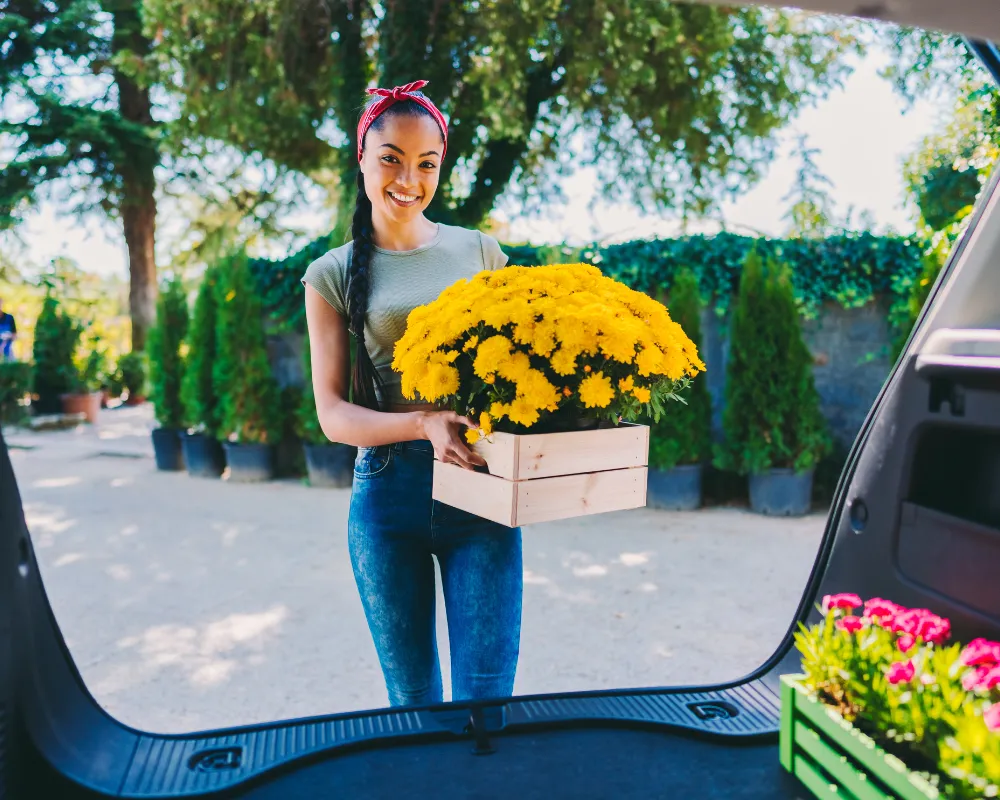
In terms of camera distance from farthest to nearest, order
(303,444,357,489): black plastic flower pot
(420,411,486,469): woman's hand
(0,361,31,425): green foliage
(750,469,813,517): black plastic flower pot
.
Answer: (0,361,31,425): green foliage
(303,444,357,489): black plastic flower pot
(750,469,813,517): black plastic flower pot
(420,411,486,469): woman's hand

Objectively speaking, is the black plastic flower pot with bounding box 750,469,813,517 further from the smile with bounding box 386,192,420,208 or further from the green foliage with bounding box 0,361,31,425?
the green foliage with bounding box 0,361,31,425

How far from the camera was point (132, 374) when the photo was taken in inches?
577

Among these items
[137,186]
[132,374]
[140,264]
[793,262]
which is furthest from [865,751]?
[140,264]

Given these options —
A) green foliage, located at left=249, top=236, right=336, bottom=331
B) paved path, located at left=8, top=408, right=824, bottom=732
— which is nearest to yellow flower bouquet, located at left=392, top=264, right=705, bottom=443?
paved path, located at left=8, top=408, right=824, bottom=732

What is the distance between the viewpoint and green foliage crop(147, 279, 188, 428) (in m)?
8.77

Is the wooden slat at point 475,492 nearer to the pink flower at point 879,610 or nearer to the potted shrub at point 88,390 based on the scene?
the pink flower at point 879,610

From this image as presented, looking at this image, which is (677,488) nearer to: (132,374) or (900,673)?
(900,673)

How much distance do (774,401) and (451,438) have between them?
214 inches

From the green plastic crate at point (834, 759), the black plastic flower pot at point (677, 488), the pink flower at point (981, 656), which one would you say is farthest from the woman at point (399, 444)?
the black plastic flower pot at point (677, 488)

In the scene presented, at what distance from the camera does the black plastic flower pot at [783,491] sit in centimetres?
638

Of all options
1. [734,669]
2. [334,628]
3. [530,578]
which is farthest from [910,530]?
[530,578]

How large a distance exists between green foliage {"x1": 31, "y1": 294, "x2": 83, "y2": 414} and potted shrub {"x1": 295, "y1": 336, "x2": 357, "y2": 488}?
6.82 meters

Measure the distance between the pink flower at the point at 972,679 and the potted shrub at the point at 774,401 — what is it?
5453 mm

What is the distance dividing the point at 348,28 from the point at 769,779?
861 cm
